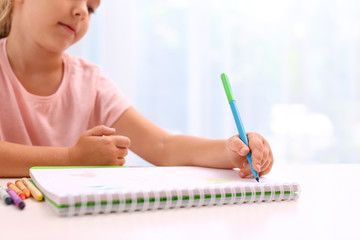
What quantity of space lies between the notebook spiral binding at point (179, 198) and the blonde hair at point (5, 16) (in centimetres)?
72

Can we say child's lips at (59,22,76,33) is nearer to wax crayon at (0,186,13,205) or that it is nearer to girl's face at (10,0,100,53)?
girl's face at (10,0,100,53)

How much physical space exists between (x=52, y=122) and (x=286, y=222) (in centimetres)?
69

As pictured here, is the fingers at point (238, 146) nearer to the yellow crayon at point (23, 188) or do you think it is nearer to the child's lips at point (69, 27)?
the yellow crayon at point (23, 188)

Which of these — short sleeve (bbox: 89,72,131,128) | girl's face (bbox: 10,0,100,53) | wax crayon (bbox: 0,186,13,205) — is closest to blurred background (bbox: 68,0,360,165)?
short sleeve (bbox: 89,72,131,128)

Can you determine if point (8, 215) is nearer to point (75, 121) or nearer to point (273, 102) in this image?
point (75, 121)

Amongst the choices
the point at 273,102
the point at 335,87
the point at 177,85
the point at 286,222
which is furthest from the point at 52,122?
the point at 335,87

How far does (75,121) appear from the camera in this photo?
99cm

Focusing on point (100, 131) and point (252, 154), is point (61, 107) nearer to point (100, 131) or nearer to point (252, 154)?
point (100, 131)

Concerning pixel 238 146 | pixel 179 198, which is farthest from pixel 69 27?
pixel 179 198

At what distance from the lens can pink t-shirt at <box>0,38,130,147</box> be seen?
2.97 feet

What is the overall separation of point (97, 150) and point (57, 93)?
0.34 m

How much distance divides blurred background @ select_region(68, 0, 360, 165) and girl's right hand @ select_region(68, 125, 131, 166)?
3.77 feet

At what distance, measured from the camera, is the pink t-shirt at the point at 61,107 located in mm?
904

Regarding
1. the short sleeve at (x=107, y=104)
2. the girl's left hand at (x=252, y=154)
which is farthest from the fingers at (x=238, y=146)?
the short sleeve at (x=107, y=104)
